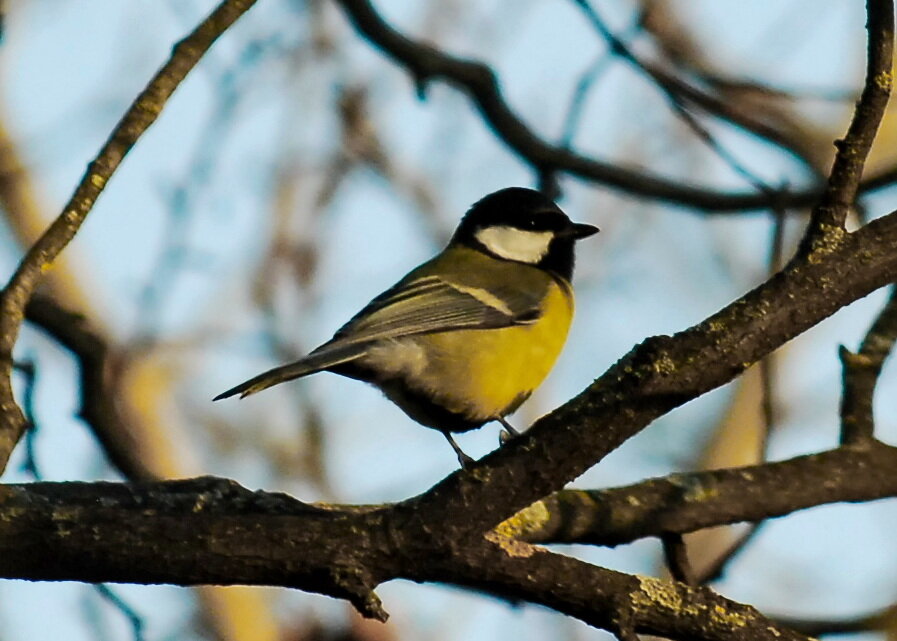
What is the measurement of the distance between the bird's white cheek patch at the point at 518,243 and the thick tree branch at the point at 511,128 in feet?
→ 2.83

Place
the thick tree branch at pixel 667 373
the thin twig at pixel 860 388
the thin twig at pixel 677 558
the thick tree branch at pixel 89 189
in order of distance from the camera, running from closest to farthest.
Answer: the thick tree branch at pixel 667 373 < the thick tree branch at pixel 89 189 < the thin twig at pixel 677 558 < the thin twig at pixel 860 388

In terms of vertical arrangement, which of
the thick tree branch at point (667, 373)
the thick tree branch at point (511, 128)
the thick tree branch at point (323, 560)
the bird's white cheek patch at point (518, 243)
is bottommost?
the thick tree branch at point (323, 560)

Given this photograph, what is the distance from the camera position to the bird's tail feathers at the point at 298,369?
10.8 ft

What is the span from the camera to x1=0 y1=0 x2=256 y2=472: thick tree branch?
2.53 m

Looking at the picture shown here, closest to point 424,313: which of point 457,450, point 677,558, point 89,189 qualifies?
point 457,450

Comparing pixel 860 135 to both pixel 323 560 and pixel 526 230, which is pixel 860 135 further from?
pixel 526 230

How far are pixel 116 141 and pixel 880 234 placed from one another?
165cm

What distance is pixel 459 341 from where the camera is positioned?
4.46 m

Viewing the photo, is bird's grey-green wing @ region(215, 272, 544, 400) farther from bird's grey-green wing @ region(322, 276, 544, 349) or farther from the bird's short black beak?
the bird's short black beak

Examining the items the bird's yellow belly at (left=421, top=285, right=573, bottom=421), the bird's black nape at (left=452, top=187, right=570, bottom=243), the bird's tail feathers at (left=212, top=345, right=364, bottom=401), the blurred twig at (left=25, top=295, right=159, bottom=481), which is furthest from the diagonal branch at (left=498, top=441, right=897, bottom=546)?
the bird's black nape at (left=452, top=187, right=570, bottom=243)

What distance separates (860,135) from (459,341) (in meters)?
2.28

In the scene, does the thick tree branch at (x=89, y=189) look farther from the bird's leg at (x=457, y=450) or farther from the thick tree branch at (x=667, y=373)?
the bird's leg at (x=457, y=450)

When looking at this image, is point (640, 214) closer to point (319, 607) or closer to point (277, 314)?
point (277, 314)

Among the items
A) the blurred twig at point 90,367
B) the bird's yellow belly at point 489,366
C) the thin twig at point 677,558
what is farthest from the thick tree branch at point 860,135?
the blurred twig at point 90,367
